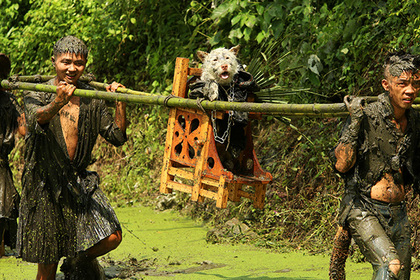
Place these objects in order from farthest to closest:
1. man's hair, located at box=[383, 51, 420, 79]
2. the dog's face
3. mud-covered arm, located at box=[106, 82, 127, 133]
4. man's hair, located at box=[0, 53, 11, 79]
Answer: man's hair, located at box=[0, 53, 11, 79], the dog's face, mud-covered arm, located at box=[106, 82, 127, 133], man's hair, located at box=[383, 51, 420, 79]

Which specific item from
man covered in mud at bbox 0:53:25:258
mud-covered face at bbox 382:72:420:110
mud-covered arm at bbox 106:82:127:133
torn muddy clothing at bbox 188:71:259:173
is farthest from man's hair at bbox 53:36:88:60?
mud-covered face at bbox 382:72:420:110

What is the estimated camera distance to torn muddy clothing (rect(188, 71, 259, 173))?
16.2 ft

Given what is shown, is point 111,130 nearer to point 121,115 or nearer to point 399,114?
point 121,115

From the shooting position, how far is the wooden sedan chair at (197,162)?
466cm

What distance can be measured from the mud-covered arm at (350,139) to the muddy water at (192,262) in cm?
177

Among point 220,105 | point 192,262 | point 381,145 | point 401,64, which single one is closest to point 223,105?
point 220,105

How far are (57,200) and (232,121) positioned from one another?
138cm

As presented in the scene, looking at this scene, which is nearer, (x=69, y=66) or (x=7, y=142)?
(x=69, y=66)

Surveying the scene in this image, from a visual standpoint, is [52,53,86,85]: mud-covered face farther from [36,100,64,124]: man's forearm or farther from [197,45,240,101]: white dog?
[197,45,240,101]: white dog

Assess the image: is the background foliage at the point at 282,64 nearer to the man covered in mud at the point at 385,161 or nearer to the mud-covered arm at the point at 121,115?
the mud-covered arm at the point at 121,115

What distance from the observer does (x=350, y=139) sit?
12.2 feet

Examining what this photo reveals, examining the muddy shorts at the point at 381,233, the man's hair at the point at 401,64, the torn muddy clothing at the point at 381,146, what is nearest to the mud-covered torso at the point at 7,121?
the torn muddy clothing at the point at 381,146

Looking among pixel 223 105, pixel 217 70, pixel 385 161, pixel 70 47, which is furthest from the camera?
pixel 217 70

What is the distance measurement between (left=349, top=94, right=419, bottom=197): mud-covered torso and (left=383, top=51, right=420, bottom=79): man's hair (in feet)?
0.54
